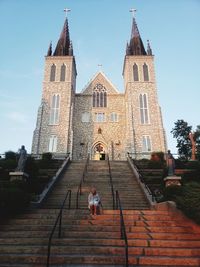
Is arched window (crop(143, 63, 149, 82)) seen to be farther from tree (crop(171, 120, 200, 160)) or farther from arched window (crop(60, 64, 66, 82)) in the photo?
arched window (crop(60, 64, 66, 82))

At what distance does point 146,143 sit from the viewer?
31.1 meters

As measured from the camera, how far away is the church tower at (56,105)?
30.7 meters

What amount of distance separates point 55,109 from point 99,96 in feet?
23.9

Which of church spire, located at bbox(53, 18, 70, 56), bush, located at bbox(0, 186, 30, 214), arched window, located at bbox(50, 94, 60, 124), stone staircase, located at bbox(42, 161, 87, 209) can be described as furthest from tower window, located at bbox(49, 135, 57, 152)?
bush, located at bbox(0, 186, 30, 214)

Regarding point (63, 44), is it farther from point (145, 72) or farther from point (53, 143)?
point (53, 143)

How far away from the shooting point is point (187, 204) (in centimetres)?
747

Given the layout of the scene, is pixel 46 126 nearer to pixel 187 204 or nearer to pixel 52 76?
pixel 52 76

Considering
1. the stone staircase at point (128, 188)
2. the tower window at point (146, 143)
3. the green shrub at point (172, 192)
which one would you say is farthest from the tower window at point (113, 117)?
the green shrub at point (172, 192)

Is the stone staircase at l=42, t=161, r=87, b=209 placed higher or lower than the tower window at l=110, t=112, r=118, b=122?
lower

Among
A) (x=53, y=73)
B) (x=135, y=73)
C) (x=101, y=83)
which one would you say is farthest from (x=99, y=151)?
(x=53, y=73)

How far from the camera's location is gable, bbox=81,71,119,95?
122 ft

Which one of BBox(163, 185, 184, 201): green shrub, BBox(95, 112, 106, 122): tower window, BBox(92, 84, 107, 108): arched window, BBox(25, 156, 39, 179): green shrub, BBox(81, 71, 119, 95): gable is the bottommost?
BBox(163, 185, 184, 201): green shrub

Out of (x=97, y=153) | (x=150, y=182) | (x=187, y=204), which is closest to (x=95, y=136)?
(x=97, y=153)

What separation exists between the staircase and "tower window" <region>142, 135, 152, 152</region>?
2239 centimetres
